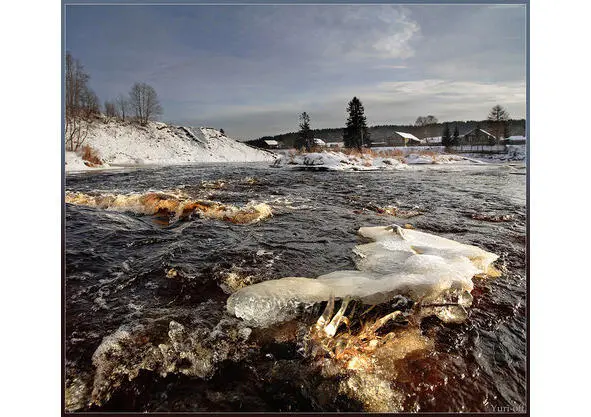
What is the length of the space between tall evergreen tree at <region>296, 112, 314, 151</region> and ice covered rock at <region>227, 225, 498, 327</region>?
84cm

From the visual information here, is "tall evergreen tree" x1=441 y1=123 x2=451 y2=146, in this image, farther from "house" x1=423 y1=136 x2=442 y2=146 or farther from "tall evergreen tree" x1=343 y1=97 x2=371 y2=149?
"tall evergreen tree" x1=343 y1=97 x2=371 y2=149

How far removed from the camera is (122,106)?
266 centimetres

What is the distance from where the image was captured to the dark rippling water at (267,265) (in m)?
2.10

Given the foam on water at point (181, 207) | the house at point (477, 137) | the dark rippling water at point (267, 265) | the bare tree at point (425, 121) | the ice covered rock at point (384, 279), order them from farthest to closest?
the foam on water at point (181, 207) < the bare tree at point (425, 121) < the house at point (477, 137) < the ice covered rock at point (384, 279) < the dark rippling water at point (267, 265)

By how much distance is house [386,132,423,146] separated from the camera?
279 cm

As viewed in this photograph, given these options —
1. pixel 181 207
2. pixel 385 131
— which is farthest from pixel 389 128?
pixel 181 207

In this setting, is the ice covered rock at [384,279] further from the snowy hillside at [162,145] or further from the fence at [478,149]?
the snowy hillside at [162,145]

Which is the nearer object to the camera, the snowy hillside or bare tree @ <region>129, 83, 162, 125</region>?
bare tree @ <region>129, 83, 162, 125</region>

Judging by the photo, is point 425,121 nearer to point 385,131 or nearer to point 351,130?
point 385,131

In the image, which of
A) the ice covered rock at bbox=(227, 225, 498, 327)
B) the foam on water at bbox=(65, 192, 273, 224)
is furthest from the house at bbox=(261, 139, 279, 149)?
the ice covered rock at bbox=(227, 225, 498, 327)

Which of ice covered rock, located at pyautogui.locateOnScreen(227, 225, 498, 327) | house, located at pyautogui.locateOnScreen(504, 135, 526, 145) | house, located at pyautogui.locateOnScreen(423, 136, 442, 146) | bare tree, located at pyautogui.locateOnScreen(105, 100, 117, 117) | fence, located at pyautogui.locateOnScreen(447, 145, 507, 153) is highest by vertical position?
bare tree, located at pyautogui.locateOnScreen(105, 100, 117, 117)

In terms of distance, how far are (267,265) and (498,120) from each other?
1999mm

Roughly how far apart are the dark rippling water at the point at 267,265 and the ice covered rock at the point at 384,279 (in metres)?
0.09

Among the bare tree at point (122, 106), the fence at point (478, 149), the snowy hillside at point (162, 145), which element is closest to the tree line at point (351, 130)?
the snowy hillside at point (162, 145)
